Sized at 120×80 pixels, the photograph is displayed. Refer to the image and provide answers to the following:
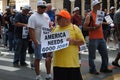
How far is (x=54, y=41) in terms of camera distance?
239 inches

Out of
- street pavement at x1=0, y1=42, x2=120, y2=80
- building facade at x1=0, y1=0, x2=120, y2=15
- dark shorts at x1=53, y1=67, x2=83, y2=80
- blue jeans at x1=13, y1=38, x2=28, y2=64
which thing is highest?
building facade at x1=0, y1=0, x2=120, y2=15

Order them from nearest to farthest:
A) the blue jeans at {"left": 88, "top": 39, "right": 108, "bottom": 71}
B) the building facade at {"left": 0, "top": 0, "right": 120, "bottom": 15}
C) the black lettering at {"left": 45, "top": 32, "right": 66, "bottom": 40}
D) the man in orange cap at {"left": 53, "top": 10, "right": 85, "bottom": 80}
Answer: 1. the man in orange cap at {"left": 53, "top": 10, "right": 85, "bottom": 80}
2. the black lettering at {"left": 45, "top": 32, "right": 66, "bottom": 40}
3. the blue jeans at {"left": 88, "top": 39, "right": 108, "bottom": 71}
4. the building facade at {"left": 0, "top": 0, "right": 120, "bottom": 15}

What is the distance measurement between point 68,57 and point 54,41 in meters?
0.43

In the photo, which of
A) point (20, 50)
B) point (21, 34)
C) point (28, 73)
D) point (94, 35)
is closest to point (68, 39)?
point (94, 35)

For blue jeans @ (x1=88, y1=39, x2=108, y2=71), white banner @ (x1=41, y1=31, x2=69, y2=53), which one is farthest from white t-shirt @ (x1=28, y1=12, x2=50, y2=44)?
white banner @ (x1=41, y1=31, x2=69, y2=53)

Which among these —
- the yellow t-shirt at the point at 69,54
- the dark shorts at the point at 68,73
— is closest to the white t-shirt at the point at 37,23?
the yellow t-shirt at the point at 69,54

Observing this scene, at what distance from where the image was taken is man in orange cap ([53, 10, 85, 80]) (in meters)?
5.79

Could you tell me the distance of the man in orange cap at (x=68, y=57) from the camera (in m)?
5.79

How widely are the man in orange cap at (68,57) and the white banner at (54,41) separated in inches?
2.6

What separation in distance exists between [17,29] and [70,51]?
5442 millimetres

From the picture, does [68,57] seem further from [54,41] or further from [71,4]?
[71,4]

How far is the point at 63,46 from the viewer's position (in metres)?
5.84

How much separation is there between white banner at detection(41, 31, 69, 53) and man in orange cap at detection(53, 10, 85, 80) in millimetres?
66

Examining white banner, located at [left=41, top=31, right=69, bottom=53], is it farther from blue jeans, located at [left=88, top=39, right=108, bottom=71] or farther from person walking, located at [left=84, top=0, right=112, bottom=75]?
blue jeans, located at [left=88, top=39, right=108, bottom=71]
